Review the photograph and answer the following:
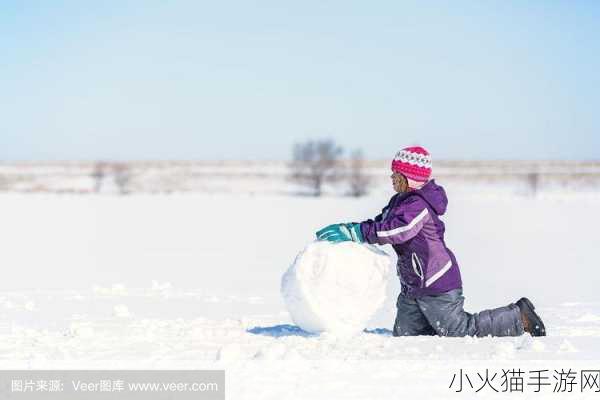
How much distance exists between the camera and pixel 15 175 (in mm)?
33750

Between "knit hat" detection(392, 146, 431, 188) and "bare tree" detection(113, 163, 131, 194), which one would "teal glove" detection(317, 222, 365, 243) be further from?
"bare tree" detection(113, 163, 131, 194)

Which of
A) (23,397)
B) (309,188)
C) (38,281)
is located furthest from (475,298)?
(309,188)

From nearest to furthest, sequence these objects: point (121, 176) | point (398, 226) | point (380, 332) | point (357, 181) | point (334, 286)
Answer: point (334, 286), point (398, 226), point (380, 332), point (357, 181), point (121, 176)

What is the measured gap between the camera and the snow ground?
3.63 m

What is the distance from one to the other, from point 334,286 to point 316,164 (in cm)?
2283

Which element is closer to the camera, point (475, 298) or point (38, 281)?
point (475, 298)

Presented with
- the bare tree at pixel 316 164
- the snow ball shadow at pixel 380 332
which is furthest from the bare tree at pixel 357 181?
the snow ball shadow at pixel 380 332

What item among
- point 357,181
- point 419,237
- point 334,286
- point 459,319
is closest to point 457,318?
point 459,319

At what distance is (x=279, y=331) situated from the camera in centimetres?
481

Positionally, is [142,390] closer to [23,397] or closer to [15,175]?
[23,397]

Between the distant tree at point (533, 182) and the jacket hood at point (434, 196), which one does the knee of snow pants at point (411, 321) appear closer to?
the jacket hood at point (434, 196)

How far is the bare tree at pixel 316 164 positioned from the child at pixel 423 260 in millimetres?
21563

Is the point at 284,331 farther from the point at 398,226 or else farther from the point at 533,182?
the point at 533,182

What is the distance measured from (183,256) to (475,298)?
14.5ft
